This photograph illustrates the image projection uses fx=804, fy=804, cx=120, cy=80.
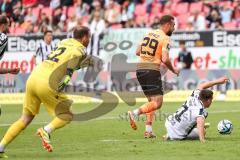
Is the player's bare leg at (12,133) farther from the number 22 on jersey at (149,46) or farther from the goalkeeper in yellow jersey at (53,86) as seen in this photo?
the number 22 on jersey at (149,46)

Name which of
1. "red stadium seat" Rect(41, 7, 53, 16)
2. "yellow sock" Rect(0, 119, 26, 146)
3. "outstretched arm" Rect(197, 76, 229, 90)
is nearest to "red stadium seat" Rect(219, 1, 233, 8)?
"red stadium seat" Rect(41, 7, 53, 16)

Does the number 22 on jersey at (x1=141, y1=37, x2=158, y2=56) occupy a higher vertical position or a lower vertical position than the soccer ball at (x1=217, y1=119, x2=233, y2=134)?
higher

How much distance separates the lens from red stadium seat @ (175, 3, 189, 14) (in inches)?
1270

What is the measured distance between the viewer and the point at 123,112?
22.2 metres

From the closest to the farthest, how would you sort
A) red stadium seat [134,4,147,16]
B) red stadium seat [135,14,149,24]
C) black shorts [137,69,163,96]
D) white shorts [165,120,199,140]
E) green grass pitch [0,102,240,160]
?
green grass pitch [0,102,240,160] < white shorts [165,120,199,140] < black shorts [137,69,163,96] < red stadium seat [135,14,149,24] < red stadium seat [134,4,147,16]

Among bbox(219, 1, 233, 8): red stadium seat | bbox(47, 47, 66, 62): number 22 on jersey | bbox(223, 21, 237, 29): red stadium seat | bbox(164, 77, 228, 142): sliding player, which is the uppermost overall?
bbox(219, 1, 233, 8): red stadium seat

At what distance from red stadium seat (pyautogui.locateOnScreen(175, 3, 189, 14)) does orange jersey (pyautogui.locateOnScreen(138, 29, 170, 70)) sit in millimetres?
16851

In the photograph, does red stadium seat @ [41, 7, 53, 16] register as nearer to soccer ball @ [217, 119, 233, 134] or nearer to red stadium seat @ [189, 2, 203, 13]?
red stadium seat @ [189, 2, 203, 13]

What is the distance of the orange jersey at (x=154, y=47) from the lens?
1539 centimetres

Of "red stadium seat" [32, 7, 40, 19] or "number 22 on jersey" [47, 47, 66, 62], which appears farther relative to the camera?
"red stadium seat" [32, 7, 40, 19]

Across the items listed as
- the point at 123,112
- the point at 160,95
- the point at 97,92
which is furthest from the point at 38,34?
the point at 160,95

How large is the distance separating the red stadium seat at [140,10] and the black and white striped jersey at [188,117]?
18.7m

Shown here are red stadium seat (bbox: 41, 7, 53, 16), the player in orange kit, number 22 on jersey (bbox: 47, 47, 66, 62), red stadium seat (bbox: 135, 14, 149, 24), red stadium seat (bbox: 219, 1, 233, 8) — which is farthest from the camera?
red stadium seat (bbox: 41, 7, 53, 16)

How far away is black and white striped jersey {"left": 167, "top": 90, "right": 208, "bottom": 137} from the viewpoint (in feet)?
46.5
